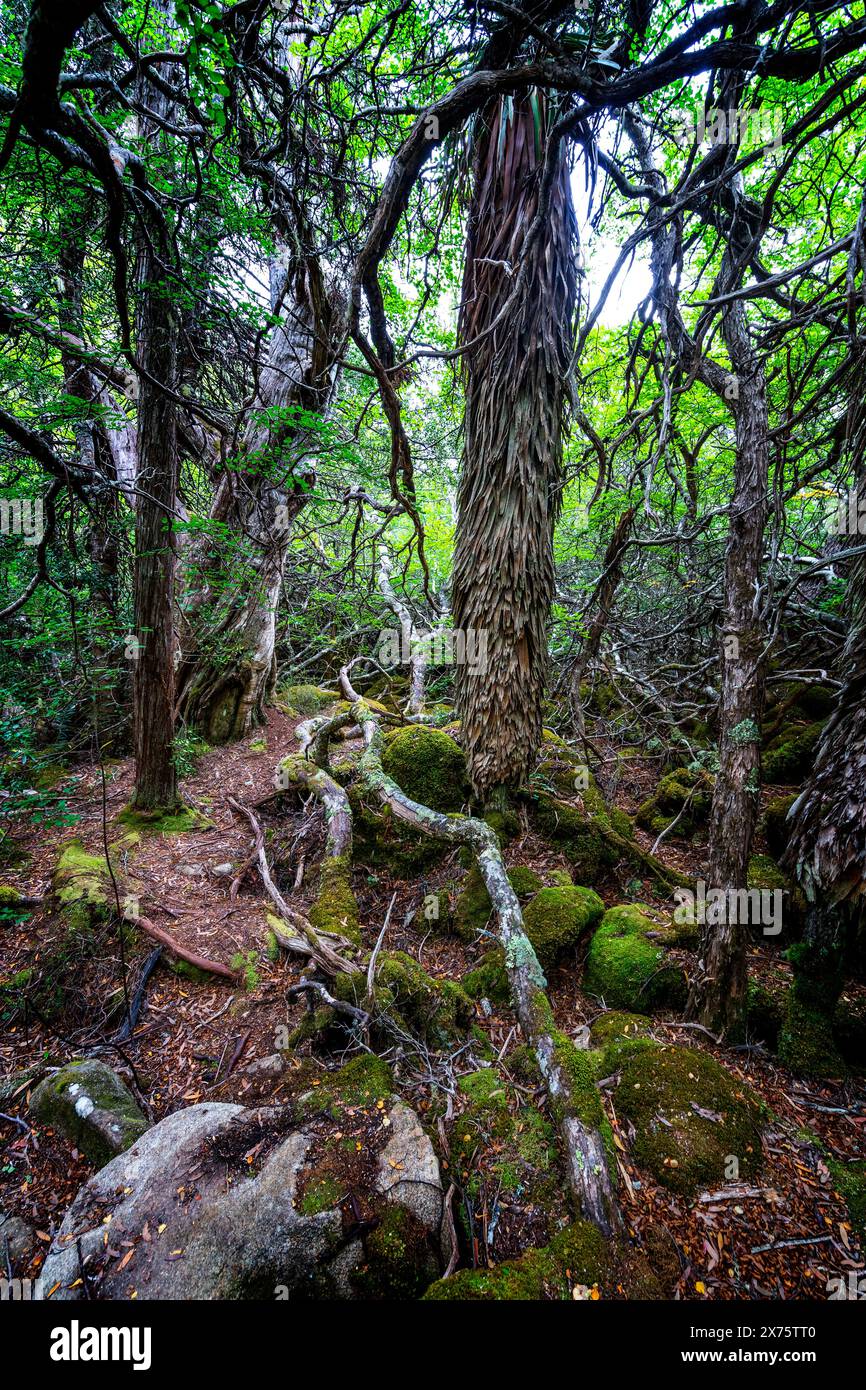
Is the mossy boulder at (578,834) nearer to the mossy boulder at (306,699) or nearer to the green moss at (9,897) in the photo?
the green moss at (9,897)

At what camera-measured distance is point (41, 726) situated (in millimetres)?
5836

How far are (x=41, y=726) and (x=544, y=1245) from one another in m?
6.74

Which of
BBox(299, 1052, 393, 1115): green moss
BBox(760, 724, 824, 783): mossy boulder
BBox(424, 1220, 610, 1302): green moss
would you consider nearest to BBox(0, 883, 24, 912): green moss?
BBox(299, 1052, 393, 1115): green moss

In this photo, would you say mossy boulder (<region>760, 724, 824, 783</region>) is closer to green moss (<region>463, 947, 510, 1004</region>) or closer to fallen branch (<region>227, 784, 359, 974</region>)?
green moss (<region>463, 947, 510, 1004</region>)

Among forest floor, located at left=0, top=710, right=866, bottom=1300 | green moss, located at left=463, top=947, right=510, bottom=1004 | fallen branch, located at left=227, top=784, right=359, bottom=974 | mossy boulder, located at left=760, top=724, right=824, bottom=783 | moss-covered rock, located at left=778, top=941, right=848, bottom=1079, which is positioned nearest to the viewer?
forest floor, located at left=0, top=710, right=866, bottom=1300

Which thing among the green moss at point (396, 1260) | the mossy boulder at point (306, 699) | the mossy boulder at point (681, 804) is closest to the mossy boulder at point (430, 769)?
the mossy boulder at point (681, 804)

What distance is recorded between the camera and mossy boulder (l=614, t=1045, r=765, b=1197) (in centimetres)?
204

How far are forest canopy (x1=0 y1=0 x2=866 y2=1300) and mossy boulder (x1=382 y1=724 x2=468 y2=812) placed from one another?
0.13ft

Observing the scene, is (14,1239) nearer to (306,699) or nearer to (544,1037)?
(544,1037)

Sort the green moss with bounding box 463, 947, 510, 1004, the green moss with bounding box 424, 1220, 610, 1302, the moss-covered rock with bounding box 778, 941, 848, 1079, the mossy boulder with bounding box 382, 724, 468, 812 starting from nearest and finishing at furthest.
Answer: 1. the green moss with bounding box 424, 1220, 610, 1302
2. the moss-covered rock with bounding box 778, 941, 848, 1079
3. the green moss with bounding box 463, 947, 510, 1004
4. the mossy boulder with bounding box 382, 724, 468, 812

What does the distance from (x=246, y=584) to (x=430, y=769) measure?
2715 millimetres

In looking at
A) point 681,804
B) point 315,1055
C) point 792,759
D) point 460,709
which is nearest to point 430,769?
point 460,709

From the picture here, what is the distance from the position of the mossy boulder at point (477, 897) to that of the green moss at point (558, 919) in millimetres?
207
